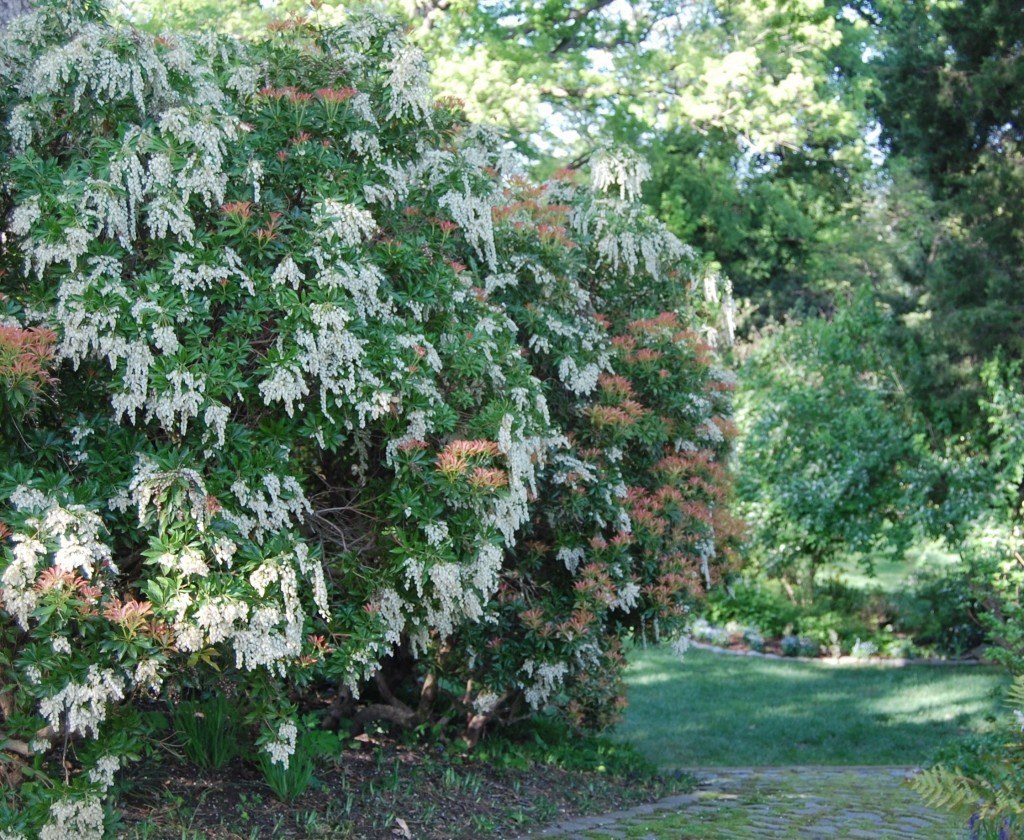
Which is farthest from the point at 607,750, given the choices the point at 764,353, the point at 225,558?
the point at 764,353

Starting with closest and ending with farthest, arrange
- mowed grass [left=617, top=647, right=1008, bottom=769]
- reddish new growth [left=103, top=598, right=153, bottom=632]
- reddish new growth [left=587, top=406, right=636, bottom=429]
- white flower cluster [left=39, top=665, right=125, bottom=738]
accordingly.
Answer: white flower cluster [left=39, top=665, right=125, bottom=738], reddish new growth [left=103, top=598, right=153, bottom=632], reddish new growth [left=587, top=406, right=636, bottom=429], mowed grass [left=617, top=647, right=1008, bottom=769]

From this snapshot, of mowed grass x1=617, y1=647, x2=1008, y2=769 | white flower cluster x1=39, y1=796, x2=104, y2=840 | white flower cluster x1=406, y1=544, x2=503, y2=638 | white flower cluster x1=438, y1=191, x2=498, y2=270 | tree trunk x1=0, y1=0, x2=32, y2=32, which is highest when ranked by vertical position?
tree trunk x1=0, y1=0, x2=32, y2=32

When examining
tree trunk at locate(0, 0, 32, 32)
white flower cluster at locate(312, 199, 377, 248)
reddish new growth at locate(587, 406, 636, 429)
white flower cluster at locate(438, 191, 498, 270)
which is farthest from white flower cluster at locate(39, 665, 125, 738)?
tree trunk at locate(0, 0, 32, 32)

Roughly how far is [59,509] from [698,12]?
606 inches

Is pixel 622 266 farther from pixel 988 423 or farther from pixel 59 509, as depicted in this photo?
pixel 988 423

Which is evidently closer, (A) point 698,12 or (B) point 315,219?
(B) point 315,219

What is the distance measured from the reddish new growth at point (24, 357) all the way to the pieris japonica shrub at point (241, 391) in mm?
11

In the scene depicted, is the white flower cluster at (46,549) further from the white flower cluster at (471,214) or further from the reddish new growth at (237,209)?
the white flower cluster at (471,214)

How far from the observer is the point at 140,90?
5023 mm

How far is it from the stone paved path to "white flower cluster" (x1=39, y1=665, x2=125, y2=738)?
103 inches

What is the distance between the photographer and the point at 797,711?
1191cm

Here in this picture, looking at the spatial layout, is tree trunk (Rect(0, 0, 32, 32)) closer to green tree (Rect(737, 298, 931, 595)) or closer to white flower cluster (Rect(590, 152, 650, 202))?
white flower cluster (Rect(590, 152, 650, 202))

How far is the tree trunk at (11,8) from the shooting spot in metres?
6.79

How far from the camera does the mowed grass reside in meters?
10.3
